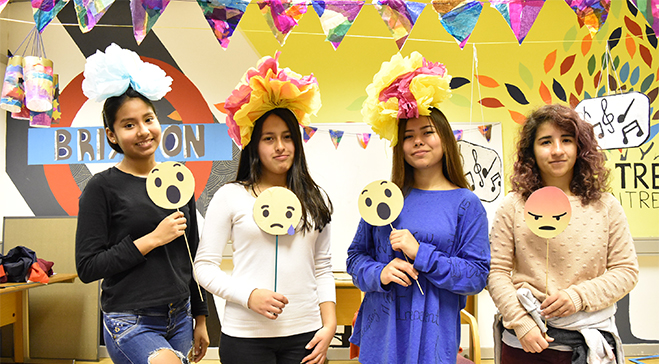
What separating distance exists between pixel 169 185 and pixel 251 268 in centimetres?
36

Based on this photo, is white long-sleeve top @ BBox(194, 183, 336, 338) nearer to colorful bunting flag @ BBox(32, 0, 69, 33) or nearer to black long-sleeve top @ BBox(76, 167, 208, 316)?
black long-sleeve top @ BBox(76, 167, 208, 316)

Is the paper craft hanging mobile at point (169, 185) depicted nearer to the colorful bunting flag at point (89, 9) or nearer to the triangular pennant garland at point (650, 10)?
the colorful bunting flag at point (89, 9)

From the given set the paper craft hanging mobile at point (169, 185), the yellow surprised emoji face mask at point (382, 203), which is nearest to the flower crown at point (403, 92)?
the yellow surprised emoji face mask at point (382, 203)

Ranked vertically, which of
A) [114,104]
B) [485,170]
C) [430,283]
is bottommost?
[430,283]

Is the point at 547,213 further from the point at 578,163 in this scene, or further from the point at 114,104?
the point at 114,104

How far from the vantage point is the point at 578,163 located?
4.66ft

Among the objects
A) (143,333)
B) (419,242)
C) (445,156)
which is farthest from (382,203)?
(143,333)

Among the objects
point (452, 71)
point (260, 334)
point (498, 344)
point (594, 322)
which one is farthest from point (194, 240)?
point (452, 71)

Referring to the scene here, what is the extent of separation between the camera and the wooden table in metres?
2.93

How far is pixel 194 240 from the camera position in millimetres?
1512

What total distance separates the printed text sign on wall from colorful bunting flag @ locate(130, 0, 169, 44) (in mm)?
1503

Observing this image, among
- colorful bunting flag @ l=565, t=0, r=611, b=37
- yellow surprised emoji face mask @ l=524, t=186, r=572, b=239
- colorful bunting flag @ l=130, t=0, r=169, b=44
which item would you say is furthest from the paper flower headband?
colorful bunting flag @ l=565, t=0, r=611, b=37

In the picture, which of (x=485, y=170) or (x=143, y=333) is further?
(x=485, y=170)

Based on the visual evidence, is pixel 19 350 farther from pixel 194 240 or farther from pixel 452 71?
pixel 452 71
